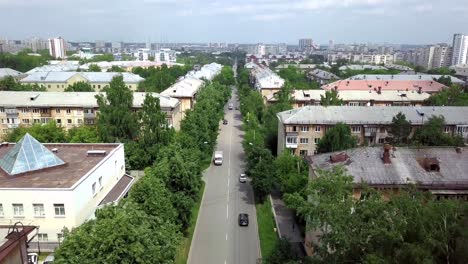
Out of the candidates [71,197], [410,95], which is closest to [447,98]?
[410,95]

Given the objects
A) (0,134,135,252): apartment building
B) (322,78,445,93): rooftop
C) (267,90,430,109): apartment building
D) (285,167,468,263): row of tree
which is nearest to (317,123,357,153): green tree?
(285,167,468,263): row of tree

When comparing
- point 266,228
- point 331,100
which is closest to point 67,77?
point 331,100

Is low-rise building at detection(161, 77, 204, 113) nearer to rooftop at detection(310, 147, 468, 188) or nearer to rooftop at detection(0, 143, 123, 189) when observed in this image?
rooftop at detection(0, 143, 123, 189)

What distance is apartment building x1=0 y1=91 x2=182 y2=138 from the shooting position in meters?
53.3

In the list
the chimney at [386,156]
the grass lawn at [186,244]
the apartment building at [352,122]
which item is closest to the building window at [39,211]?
the grass lawn at [186,244]

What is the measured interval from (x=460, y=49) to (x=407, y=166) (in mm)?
206810

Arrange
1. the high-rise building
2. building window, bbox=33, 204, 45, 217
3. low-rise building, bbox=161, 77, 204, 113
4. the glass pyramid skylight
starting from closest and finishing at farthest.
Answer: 1. building window, bbox=33, 204, 45, 217
2. the glass pyramid skylight
3. low-rise building, bbox=161, 77, 204, 113
4. the high-rise building

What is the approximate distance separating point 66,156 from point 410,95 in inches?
2192

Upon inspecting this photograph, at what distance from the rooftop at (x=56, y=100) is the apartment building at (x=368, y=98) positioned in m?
21.9

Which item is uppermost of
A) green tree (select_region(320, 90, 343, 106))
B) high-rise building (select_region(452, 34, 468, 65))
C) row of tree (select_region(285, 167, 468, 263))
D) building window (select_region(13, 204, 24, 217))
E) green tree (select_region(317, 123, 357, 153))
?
high-rise building (select_region(452, 34, 468, 65))

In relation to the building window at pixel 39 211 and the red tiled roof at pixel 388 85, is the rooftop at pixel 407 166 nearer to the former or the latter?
the building window at pixel 39 211

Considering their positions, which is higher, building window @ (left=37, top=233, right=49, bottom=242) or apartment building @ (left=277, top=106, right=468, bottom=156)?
apartment building @ (left=277, top=106, right=468, bottom=156)

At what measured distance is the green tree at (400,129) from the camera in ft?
137

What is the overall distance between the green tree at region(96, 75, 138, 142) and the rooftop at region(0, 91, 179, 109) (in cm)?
1097
